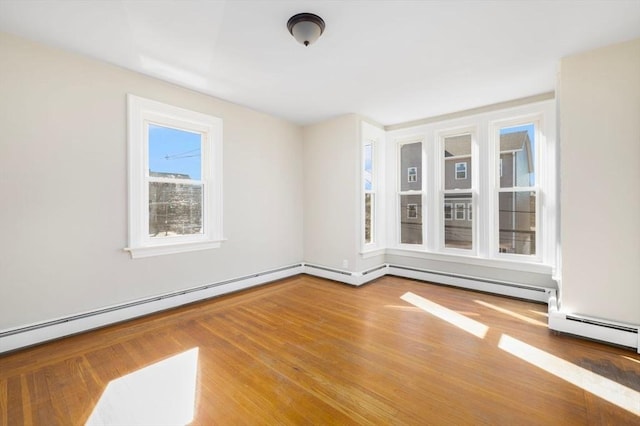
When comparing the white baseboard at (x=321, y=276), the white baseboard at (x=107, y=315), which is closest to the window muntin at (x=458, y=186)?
the white baseboard at (x=321, y=276)

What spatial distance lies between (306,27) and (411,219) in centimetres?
354

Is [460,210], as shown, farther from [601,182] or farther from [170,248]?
[170,248]

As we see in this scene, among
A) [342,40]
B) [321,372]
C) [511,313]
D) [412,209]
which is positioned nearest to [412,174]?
[412,209]

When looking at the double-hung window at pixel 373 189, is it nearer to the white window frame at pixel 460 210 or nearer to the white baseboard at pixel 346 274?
the white baseboard at pixel 346 274

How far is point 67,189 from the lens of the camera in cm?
255

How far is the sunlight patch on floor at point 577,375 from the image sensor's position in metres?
1.75

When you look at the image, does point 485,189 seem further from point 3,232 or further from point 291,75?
point 3,232

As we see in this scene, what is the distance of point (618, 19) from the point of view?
2129 mm

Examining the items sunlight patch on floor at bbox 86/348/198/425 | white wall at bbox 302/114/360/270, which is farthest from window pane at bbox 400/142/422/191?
sunlight patch on floor at bbox 86/348/198/425

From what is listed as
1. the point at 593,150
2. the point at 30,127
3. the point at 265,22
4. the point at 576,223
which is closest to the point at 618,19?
the point at 593,150

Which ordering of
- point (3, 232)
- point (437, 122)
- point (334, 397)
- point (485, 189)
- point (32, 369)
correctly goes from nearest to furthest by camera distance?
point (334, 397), point (32, 369), point (3, 232), point (485, 189), point (437, 122)

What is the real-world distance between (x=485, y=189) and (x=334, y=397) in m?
3.51

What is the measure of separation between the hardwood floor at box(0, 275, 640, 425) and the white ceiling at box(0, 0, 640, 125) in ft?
8.83

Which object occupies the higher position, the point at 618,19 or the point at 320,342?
the point at 618,19
